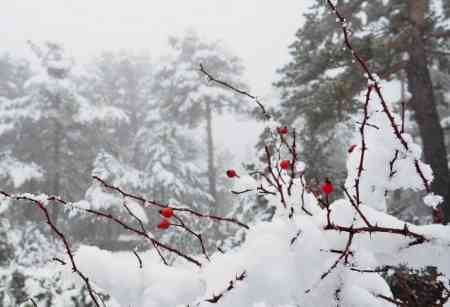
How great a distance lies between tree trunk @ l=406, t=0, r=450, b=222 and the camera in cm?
830

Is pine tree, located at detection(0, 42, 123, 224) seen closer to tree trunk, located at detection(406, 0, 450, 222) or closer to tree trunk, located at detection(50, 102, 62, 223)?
tree trunk, located at detection(50, 102, 62, 223)

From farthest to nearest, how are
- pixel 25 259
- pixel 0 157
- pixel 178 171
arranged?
1. pixel 178 171
2. pixel 0 157
3. pixel 25 259

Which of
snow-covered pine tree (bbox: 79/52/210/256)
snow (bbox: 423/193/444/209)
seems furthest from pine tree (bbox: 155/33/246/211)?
snow (bbox: 423/193/444/209)

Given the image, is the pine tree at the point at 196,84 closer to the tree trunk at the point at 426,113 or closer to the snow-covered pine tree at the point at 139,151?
the snow-covered pine tree at the point at 139,151

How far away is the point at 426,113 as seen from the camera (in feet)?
28.1

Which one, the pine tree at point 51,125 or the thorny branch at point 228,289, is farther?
the pine tree at point 51,125

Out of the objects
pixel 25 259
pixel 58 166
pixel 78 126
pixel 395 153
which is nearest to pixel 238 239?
pixel 395 153

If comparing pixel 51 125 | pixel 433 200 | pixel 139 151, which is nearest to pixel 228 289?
pixel 433 200

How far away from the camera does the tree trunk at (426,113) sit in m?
8.30

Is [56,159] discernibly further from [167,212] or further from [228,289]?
[228,289]

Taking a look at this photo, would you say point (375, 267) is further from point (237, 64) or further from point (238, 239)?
point (237, 64)

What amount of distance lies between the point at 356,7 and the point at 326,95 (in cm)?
246

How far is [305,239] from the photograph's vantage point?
4.26 feet

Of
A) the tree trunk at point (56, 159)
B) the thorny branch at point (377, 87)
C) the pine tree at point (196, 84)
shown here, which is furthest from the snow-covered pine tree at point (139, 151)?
the thorny branch at point (377, 87)
